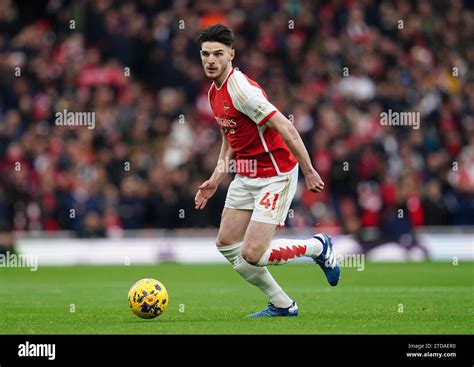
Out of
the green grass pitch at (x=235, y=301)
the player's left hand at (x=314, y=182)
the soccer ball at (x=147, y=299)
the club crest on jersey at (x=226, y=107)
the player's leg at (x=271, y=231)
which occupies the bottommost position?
the green grass pitch at (x=235, y=301)

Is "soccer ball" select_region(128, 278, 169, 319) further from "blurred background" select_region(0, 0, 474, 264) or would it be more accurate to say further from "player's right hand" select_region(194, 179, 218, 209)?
"blurred background" select_region(0, 0, 474, 264)

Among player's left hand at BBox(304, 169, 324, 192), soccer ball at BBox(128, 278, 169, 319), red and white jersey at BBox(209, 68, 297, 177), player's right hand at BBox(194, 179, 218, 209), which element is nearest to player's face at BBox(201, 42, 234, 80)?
red and white jersey at BBox(209, 68, 297, 177)

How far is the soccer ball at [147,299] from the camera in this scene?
1124 centimetres

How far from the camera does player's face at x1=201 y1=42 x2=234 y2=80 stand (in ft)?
36.0

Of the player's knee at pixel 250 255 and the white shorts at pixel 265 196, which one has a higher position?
the white shorts at pixel 265 196

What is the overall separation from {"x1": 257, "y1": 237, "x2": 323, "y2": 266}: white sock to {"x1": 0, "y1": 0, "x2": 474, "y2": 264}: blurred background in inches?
448

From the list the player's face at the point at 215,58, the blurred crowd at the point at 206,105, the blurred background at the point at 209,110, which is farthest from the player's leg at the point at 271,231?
the blurred crowd at the point at 206,105

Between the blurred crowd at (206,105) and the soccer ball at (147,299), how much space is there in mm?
11721

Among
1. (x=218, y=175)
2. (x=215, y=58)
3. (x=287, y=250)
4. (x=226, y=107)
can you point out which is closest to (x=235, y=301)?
(x=218, y=175)

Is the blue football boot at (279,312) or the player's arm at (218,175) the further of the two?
the player's arm at (218,175)

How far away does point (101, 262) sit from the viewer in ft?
75.6

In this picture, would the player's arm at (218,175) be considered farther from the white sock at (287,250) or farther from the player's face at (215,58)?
the white sock at (287,250)
